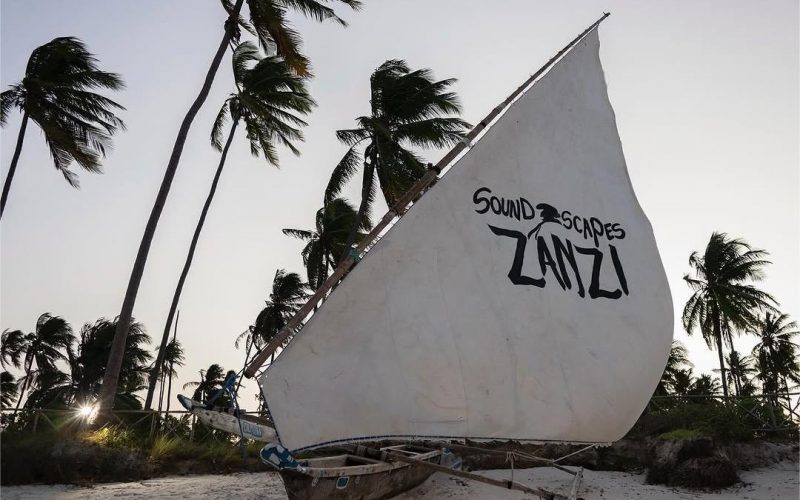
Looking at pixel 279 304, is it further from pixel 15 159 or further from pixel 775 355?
pixel 775 355

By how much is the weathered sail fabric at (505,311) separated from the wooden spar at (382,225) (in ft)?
0.72

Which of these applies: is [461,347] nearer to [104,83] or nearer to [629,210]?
[629,210]

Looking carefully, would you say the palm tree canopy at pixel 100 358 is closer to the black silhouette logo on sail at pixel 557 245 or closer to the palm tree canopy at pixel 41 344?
the palm tree canopy at pixel 41 344

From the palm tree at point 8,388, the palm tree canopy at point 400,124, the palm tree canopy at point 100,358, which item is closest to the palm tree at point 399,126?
the palm tree canopy at point 400,124

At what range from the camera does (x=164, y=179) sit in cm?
1416

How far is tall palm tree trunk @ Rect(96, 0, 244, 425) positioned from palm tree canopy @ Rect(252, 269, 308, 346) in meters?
16.7

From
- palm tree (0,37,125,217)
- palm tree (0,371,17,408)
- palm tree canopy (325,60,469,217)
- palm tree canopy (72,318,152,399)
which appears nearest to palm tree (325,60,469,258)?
palm tree canopy (325,60,469,217)

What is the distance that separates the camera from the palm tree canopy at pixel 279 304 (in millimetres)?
30062

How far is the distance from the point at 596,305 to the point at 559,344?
40.9 inches

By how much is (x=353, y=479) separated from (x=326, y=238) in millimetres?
17946

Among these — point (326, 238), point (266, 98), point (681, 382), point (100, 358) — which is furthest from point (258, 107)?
point (681, 382)

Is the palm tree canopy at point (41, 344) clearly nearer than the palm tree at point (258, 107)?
No

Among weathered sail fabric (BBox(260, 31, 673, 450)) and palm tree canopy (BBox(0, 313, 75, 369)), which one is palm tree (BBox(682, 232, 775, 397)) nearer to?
weathered sail fabric (BBox(260, 31, 673, 450))

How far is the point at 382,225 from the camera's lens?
23.1 feet
